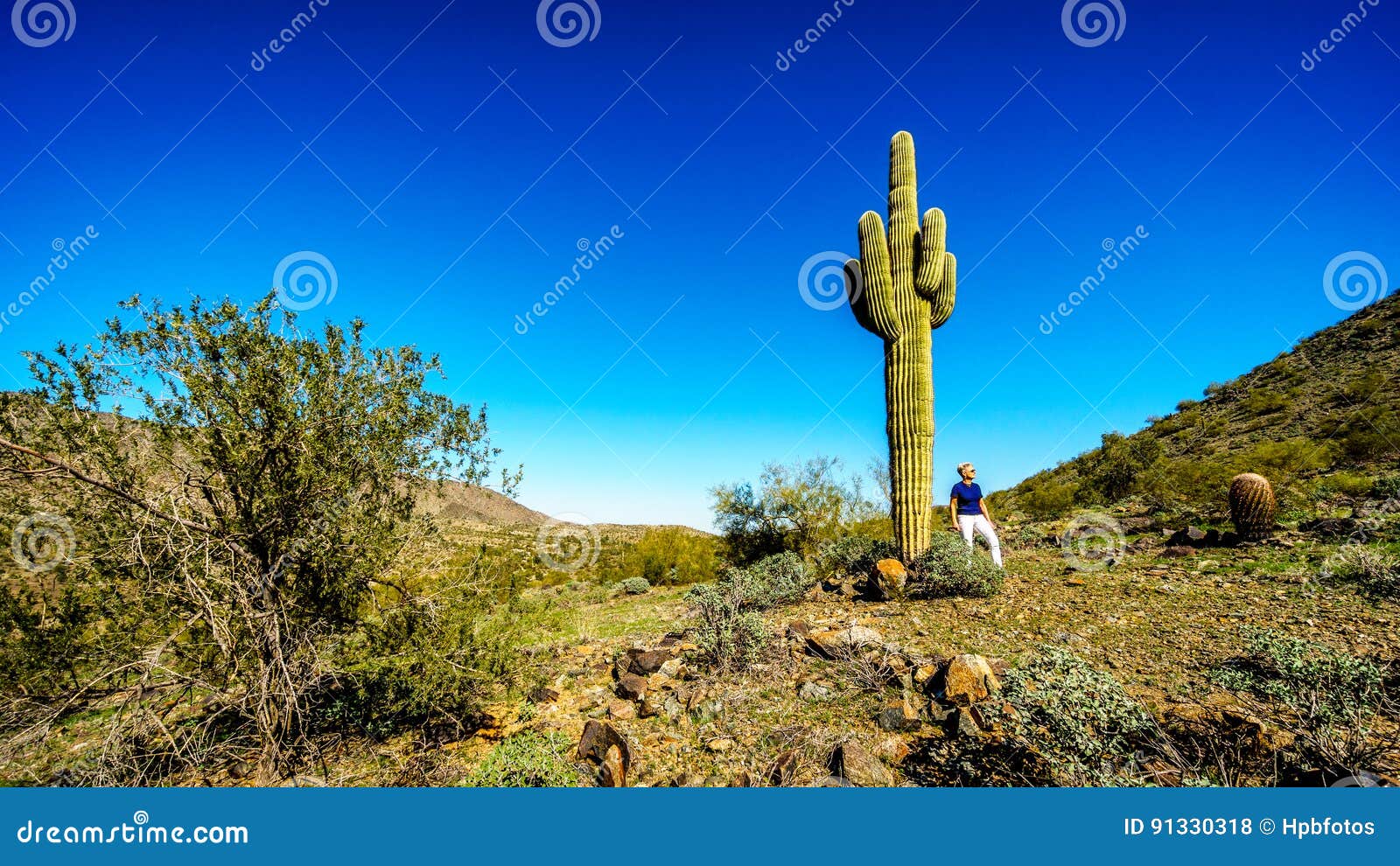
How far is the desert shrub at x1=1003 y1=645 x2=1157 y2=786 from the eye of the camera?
3240 mm

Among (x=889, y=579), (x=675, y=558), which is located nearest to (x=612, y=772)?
(x=889, y=579)

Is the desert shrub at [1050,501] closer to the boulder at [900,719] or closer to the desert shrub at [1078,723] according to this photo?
the boulder at [900,719]

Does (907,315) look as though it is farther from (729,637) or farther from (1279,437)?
(1279,437)

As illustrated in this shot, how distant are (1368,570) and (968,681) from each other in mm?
5802

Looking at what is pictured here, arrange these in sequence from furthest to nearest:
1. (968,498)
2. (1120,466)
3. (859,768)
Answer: (1120,466), (968,498), (859,768)

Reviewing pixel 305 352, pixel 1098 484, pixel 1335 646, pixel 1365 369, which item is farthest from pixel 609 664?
pixel 1365 369

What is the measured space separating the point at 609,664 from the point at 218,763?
11.7 feet

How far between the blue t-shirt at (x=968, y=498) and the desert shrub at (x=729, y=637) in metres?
4.17

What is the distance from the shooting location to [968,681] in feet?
15.0

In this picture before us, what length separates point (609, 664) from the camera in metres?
6.71

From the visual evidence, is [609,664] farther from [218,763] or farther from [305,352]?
[305,352]

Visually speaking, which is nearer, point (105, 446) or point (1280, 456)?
point (105, 446)

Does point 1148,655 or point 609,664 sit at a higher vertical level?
point 1148,655

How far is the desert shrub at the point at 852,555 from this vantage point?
405 inches
